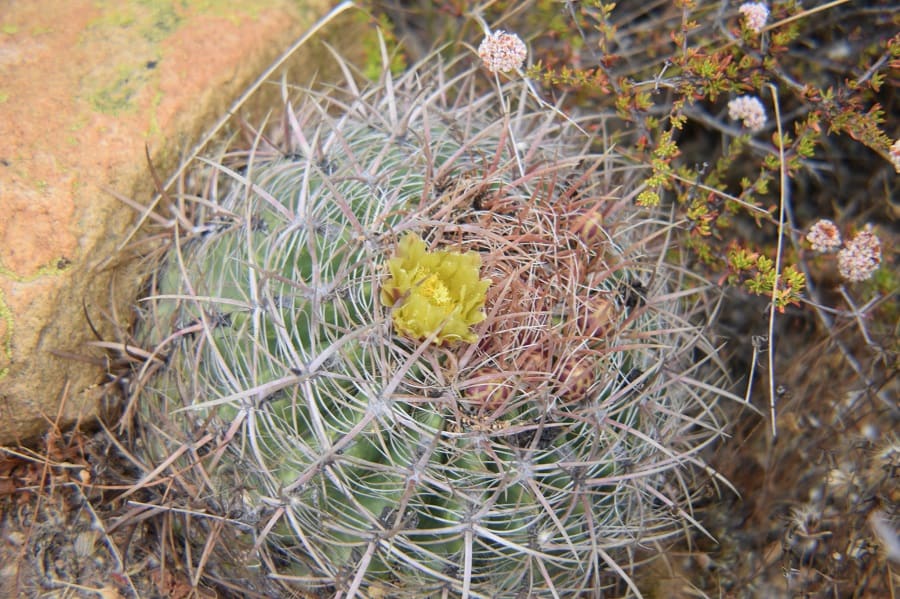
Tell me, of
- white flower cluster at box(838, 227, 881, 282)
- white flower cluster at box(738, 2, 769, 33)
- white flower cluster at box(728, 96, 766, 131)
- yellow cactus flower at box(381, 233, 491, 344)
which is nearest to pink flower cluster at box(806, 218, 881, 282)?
white flower cluster at box(838, 227, 881, 282)

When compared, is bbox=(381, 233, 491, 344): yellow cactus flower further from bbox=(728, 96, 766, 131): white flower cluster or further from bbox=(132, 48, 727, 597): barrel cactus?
bbox=(728, 96, 766, 131): white flower cluster

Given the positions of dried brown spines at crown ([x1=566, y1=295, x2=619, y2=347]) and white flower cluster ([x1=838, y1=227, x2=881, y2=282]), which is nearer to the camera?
dried brown spines at crown ([x1=566, y1=295, x2=619, y2=347])

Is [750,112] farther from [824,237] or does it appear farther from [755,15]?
[824,237]

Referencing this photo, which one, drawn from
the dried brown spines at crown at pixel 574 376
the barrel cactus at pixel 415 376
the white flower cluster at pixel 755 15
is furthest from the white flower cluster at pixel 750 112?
the dried brown spines at crown at pixel 574 376

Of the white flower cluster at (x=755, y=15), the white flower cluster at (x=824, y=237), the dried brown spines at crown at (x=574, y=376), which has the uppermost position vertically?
the white flower cluster at (x=755, y=15)

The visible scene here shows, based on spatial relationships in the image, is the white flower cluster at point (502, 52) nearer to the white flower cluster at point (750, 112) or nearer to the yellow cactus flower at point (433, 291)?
the yellow cactus flower at point (433, 291)
